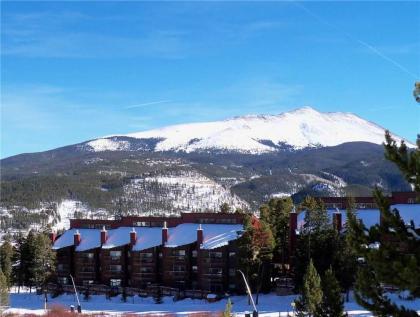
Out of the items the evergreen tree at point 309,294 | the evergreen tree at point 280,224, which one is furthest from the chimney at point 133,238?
the evergreen tree at point 309,294

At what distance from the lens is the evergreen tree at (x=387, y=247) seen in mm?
13102

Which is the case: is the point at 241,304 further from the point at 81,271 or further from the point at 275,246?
the point at 81,271

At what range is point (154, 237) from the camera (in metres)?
78.4

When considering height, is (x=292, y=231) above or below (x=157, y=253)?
above

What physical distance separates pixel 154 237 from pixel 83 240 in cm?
1285

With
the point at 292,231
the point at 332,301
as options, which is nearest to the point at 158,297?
the point at 292,231

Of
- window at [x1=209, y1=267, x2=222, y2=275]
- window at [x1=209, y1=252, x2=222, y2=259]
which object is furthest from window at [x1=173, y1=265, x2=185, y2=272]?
window at [x1=209, y1=252, x2=222, y2=259]

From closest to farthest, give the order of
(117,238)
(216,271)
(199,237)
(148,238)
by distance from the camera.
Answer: (216,271), (199,237), (148,238), (117,238)

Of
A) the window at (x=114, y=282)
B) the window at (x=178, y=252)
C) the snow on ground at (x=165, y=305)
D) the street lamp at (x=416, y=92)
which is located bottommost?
the snow on ground at (x=165, y=305)

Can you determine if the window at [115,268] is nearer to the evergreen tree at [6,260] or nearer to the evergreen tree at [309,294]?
the evergreen tree at [6,260]

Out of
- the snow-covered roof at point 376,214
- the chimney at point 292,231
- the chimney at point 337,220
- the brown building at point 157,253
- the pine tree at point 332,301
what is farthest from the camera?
the brown building at point 157,253

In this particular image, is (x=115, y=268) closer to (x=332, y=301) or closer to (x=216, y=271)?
(x=216, y=271)

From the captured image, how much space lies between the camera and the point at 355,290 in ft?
46.4

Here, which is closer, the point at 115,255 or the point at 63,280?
the point at 115,255
